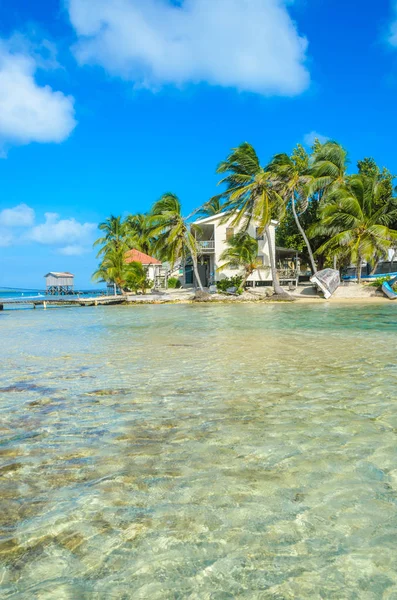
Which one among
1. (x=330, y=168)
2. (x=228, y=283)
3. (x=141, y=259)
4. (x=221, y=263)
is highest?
(x=330, y=168)

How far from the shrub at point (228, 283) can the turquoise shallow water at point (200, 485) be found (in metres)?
25.1

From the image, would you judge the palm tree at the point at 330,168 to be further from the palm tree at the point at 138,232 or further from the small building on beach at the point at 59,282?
the small building on beach at the point at 59,282

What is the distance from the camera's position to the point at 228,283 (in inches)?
1257

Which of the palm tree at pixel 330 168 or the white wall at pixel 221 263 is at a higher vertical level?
the palm tree at pixel 330 168

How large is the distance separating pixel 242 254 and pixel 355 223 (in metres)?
8.35

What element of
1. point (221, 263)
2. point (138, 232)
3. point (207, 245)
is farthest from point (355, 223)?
point (138, 232)

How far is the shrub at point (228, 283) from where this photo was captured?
31.5m

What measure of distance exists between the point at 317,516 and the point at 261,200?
26690 mm

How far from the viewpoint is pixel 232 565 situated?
2.06m

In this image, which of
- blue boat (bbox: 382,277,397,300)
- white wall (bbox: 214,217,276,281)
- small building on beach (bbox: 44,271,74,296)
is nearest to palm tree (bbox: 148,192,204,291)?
white wall (bbox: 214,217,276,281)

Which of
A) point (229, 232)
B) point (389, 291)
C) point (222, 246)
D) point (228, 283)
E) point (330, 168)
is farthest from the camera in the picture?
point (222, 246)

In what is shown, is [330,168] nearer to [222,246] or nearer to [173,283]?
[222,246]

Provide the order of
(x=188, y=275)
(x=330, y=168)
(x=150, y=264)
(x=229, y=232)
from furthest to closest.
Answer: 1. (x=188, y=275)
2. (x=150, y=264)
3. (x=229, y=232)
4. (x=330, y=168)

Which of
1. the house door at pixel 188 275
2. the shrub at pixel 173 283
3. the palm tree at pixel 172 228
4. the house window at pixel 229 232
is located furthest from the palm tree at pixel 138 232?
the palm tree at pixel 172 228
